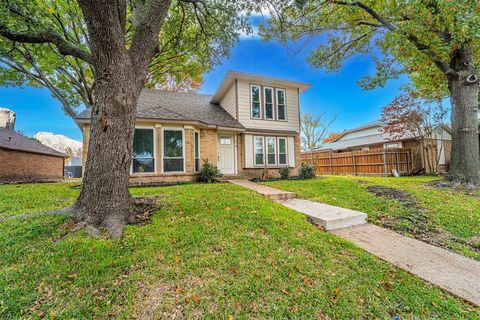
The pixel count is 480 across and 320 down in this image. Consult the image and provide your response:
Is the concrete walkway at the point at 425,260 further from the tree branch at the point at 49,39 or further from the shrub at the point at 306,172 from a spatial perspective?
the shrub at the point at 306,172

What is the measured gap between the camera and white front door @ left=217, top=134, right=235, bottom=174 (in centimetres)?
1114

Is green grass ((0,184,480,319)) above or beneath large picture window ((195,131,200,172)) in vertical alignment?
beneath

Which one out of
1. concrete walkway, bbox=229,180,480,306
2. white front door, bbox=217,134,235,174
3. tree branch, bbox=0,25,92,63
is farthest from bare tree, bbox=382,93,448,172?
tree branch, bbox=0,25,92,63

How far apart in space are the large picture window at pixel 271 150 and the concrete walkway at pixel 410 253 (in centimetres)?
671

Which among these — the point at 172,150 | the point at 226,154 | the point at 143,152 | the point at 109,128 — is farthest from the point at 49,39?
the point at 226,154

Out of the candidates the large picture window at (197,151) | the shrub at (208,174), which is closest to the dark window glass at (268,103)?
the large picture window at (197,151)

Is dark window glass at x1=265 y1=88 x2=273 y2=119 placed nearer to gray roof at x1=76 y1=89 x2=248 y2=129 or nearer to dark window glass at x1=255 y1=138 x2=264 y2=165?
dark window glass at x1=255 y1=138 x2=264 y2=165

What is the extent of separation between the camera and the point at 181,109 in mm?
11297

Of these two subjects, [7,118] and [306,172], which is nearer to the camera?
[306,172]

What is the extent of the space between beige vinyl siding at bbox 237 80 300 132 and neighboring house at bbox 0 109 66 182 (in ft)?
44.4

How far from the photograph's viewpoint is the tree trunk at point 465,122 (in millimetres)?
7340

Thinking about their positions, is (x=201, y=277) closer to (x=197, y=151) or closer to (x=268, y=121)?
(x=197, y=151)

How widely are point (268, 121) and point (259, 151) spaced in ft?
5.98

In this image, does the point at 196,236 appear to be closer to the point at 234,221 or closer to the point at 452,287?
the point at 234,221
